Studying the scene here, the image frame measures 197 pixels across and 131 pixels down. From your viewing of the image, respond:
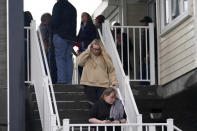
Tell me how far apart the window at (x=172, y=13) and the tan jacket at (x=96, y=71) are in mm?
1760

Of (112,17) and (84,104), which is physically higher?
(112,17)

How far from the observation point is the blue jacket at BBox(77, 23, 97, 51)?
767 inches

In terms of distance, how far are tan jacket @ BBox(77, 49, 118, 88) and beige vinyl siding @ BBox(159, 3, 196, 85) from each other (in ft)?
4.67

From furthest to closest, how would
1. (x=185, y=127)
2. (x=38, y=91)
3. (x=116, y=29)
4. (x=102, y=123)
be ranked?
(x=185, y=127) < (x=116, y=29) < (x=38, y=91) < (x=102, y=123)

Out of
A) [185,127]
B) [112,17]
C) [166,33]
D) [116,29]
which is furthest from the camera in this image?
[112,17]

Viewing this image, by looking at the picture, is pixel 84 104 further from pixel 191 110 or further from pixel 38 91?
pixel 191 110

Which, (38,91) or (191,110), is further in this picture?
(191,110)

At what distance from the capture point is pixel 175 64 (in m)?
18.7

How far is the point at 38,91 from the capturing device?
17.8 m

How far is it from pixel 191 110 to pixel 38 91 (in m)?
4.24

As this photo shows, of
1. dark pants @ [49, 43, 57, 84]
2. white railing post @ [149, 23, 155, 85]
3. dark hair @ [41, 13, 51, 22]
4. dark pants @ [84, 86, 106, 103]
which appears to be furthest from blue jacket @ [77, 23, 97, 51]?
dark pants @ [84, 86, 106, 103]

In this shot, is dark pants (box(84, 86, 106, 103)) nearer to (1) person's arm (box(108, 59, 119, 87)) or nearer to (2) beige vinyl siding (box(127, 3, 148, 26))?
(1) person's arm (box(108, 59, 119, 87))

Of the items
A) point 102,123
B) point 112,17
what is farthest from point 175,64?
point 112,17

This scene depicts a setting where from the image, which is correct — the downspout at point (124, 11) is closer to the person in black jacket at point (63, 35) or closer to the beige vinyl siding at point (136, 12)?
the beige vinyl siding at point (136, 12)
